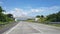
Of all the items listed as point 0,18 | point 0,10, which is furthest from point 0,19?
point 0,10

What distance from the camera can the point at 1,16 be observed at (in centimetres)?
10125

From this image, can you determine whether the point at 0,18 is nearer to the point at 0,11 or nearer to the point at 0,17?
the point at 0,17

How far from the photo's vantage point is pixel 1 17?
100875 mm

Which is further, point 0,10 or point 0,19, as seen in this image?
point 0,10

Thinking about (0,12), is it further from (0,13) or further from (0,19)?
(0,19)

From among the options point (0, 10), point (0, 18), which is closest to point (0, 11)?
point (0, 10)

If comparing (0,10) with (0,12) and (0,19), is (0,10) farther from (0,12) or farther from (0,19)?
(0,19)

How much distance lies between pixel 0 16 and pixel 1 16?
1077 mm

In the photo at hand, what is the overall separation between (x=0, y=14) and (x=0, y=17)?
2.65 meters

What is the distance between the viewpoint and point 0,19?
97.3 m

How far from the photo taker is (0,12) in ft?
338

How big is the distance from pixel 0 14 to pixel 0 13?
27.2 inches

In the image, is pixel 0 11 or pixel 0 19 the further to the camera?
pixel 0 11

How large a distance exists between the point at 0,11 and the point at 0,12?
2431 millimetres
